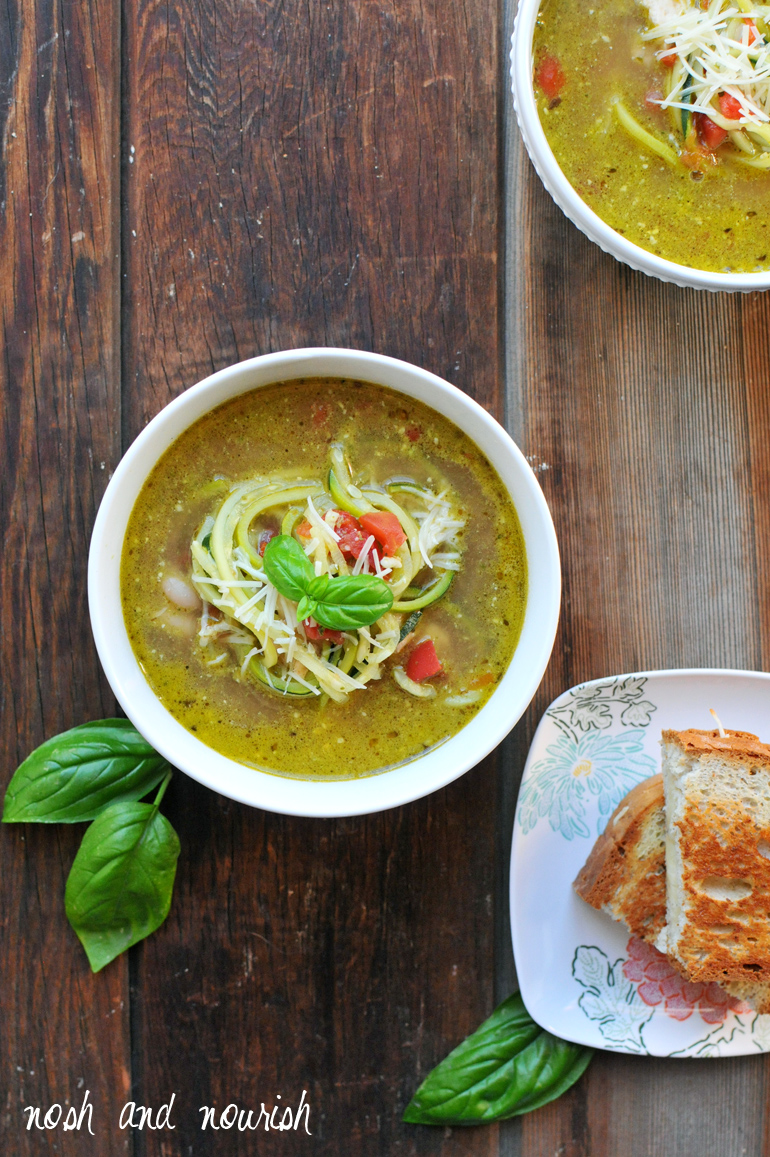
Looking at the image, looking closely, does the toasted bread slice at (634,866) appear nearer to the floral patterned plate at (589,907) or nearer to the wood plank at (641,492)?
the floral patterned plate at (589,907)

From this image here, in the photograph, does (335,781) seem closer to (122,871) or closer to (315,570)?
(315,570)

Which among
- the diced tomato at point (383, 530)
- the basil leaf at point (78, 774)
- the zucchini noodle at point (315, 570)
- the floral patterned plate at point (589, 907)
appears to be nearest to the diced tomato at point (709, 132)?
the zucchini noodle at point (315, 570)

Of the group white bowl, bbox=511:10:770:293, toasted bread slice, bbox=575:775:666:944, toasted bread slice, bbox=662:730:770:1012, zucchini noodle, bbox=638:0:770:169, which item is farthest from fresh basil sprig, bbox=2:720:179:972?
Result: zucchini noodle, bbox=638:0:770:169

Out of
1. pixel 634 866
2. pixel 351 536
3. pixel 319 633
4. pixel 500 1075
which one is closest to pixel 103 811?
pixel 319 633

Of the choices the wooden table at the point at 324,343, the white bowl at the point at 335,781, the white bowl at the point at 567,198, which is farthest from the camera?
the wooden table at the point at 324,343

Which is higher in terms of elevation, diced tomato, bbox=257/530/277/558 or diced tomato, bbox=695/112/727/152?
diced tomato, bbox=695/112/727/152

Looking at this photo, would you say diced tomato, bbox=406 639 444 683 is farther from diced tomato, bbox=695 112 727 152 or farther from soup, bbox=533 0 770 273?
diced tomato, bbox=695 112 727 152

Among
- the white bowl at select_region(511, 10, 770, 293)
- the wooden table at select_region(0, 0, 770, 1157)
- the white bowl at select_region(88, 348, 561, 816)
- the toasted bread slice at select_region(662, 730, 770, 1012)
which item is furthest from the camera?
the wooden table at select_region(0, 0, 770, 1157)
